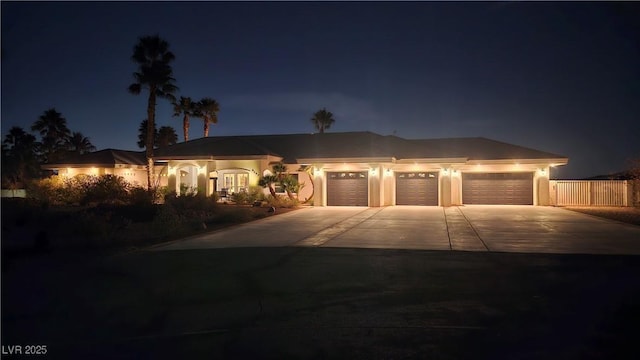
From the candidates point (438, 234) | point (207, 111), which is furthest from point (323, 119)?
point (438, 234)

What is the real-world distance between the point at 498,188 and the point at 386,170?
708 centimetres

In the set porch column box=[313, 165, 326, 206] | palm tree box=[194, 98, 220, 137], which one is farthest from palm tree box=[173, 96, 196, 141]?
porch column box=[313, 165, 326, 206]

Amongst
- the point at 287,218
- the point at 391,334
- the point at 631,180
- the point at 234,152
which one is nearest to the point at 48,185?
the point at 234,152

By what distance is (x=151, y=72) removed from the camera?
35.5m

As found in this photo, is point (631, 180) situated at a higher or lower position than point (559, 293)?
higher

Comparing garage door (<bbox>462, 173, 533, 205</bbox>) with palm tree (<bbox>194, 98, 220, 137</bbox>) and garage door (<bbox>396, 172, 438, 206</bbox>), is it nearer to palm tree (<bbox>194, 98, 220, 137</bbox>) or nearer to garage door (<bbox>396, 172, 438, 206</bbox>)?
garage door (<bbox>396, 172, 438, 206</bbox>)

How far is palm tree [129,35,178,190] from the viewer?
35.6m

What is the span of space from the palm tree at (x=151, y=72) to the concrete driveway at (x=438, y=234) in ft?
53.3

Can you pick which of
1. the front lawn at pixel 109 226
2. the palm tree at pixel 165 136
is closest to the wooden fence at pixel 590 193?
the front lawn at pixel 109 226

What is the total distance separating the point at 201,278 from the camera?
33.2 feet

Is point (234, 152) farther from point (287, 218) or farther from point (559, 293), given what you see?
point (559, 293)

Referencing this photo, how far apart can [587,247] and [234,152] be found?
23.8 meters

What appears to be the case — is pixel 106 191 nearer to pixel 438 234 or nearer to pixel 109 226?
pixel 109 226

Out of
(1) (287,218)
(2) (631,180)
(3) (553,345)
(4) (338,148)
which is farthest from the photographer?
(4) (338,148)
